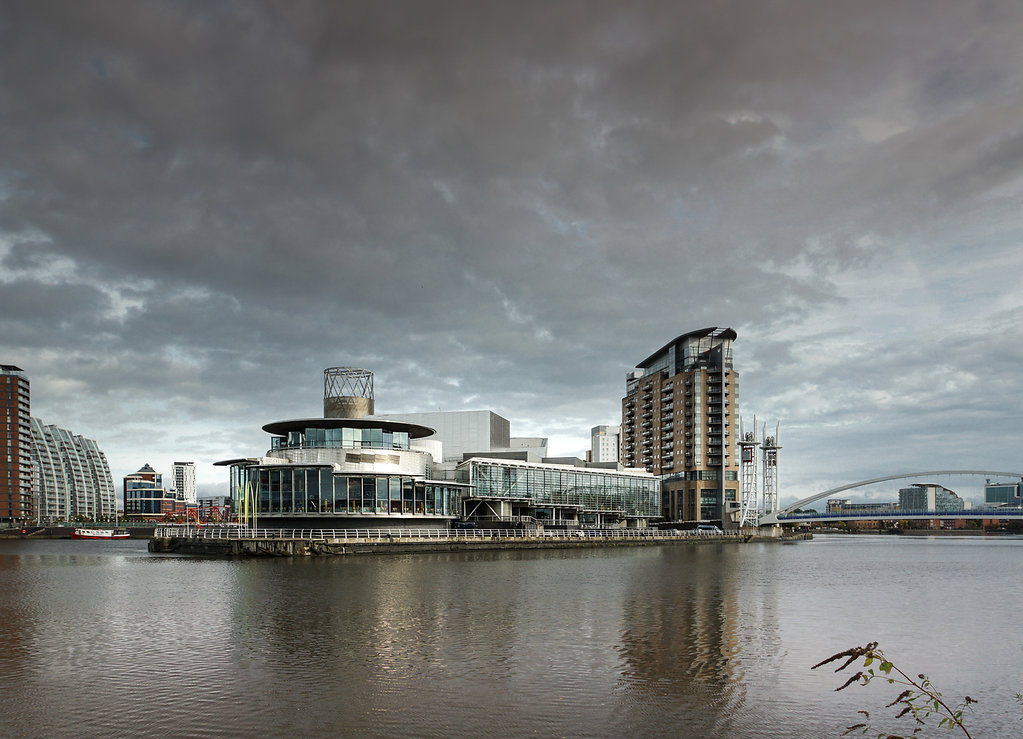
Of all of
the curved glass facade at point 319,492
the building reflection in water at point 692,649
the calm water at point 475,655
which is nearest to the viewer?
the calm water at point 475,655

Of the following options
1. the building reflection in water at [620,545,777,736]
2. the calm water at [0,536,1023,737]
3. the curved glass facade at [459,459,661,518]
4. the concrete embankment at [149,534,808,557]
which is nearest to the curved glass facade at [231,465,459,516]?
the concrete embankment at [149,534,808,557]

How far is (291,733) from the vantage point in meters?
21.0

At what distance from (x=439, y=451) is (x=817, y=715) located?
5164 inches

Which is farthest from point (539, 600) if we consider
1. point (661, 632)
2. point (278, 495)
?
point (278, 495)

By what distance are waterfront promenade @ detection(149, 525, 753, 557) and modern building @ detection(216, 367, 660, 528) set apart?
334 centimetres

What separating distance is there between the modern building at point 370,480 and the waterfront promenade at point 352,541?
11.0ft

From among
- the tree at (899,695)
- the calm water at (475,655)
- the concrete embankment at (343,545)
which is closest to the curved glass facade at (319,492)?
the concrete embankment at (343,545)

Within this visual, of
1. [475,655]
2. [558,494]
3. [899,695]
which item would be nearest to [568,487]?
[558,494]

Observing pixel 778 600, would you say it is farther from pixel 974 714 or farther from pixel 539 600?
pixel 974 714

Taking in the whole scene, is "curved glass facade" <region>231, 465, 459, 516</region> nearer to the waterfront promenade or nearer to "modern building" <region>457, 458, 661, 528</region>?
the waterfront promenade

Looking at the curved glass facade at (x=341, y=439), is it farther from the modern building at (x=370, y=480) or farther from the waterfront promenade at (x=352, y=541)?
the waterfront promenade at (x=352, y=541)

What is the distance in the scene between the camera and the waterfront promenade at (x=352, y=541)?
92750 millimetres

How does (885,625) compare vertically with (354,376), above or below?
below

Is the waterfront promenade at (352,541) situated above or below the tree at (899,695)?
below
